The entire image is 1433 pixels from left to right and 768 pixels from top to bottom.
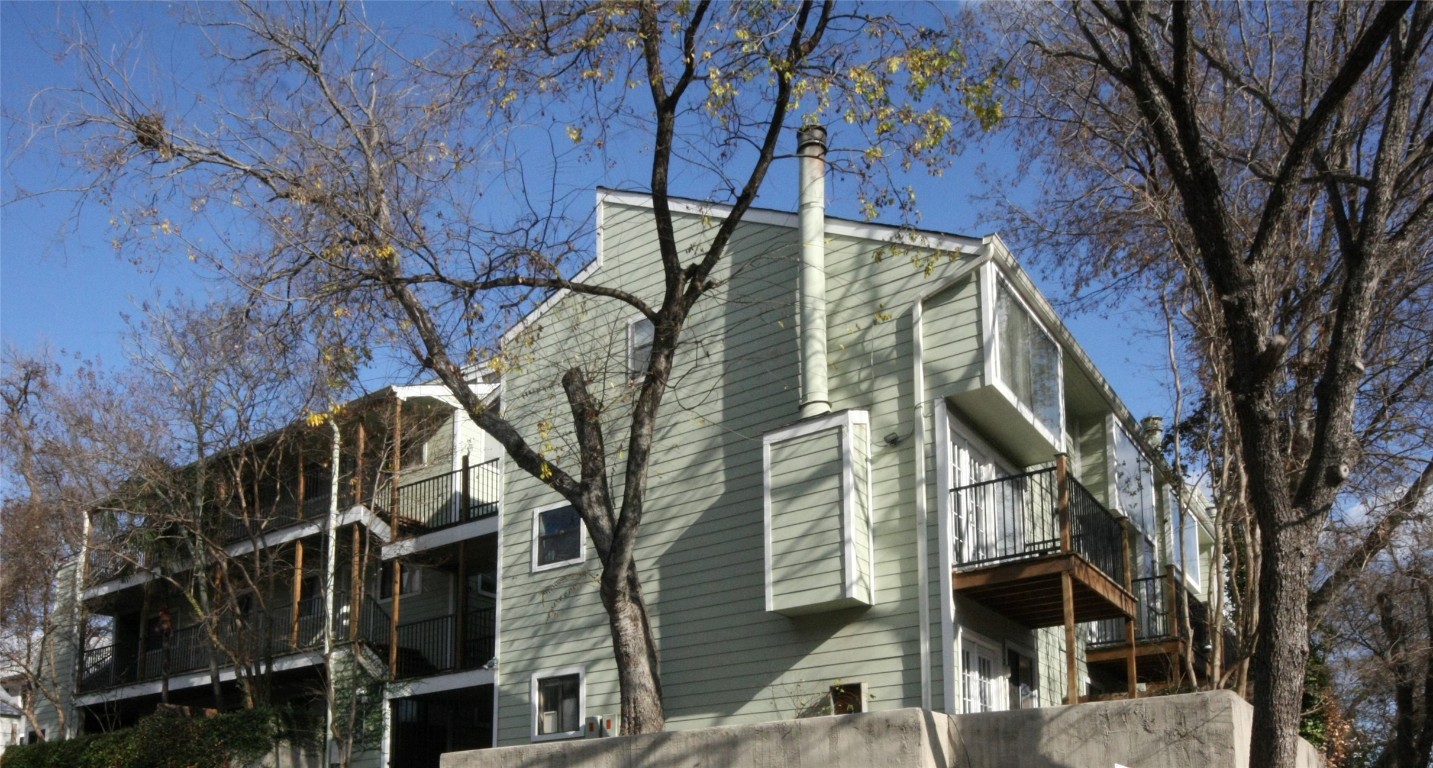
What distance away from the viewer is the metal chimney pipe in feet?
55.2

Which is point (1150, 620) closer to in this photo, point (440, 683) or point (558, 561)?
point (558, 561)

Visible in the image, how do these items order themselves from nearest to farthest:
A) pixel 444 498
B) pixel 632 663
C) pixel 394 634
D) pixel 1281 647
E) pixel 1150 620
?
pixel 1281 647, pixel 632 663, pixel 1150 620, pixel 394 634, pixel 444 498

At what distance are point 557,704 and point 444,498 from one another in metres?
7.01

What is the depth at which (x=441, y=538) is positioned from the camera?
22484 mm

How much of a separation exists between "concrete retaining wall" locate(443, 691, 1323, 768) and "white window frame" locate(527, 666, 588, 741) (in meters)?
7.56

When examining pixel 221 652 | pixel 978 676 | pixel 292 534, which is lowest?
pixel 978 676

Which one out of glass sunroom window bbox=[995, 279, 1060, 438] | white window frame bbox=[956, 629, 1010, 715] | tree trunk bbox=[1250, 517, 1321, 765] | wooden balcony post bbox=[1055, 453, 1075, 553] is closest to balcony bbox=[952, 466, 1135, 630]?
wooden balcony post bbox=[1055, 453, 1075, 553]

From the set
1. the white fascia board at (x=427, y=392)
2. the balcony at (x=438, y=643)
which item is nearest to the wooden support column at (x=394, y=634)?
the balcony at (x=438, y=643)

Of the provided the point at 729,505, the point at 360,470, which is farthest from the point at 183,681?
the point at 729,505

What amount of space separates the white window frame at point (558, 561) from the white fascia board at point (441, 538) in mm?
2076

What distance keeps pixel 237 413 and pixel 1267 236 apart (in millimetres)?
17970

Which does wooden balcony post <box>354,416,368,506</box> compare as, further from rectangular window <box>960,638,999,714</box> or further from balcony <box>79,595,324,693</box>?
rectangular window <box>960,638,999,714</box>

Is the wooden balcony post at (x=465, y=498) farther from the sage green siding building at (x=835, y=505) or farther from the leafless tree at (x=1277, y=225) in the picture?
the leafless tree at (x=1277, y=225)

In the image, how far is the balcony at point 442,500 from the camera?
23.8 metres
